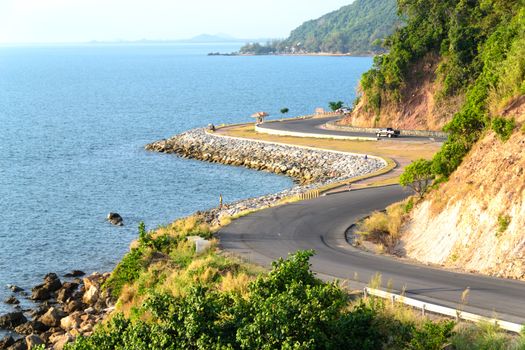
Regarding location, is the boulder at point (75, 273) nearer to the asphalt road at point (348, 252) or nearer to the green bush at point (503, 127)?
the asphalt road at point (348, 252)

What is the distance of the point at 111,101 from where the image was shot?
573ft

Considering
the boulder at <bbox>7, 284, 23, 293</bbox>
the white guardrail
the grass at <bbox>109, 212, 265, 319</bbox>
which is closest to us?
the white guardrail

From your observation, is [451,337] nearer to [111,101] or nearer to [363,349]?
[363,349]

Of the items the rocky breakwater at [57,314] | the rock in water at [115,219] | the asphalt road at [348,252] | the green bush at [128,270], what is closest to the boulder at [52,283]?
the rocky breakwater at [57,314]

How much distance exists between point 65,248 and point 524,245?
31.4 metres

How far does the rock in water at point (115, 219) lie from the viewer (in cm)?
5650

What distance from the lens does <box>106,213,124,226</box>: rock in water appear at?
56.5 m

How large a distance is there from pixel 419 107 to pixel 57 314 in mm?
54888

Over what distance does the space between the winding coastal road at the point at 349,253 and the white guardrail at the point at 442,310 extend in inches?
26.7

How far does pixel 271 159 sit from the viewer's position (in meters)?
77.0

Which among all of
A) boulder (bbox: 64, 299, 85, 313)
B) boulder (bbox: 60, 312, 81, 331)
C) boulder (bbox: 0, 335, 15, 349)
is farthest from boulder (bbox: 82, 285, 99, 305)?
boulder (bbox: 0, 335, 15, 349)

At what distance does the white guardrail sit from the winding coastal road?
677 mm

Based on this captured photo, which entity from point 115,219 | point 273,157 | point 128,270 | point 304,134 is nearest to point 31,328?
point 128,270

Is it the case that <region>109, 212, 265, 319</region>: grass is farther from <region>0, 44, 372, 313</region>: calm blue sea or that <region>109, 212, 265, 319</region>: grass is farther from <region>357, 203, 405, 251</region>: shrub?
<region>0, 44, 372, 313</region>: calm blue sea
